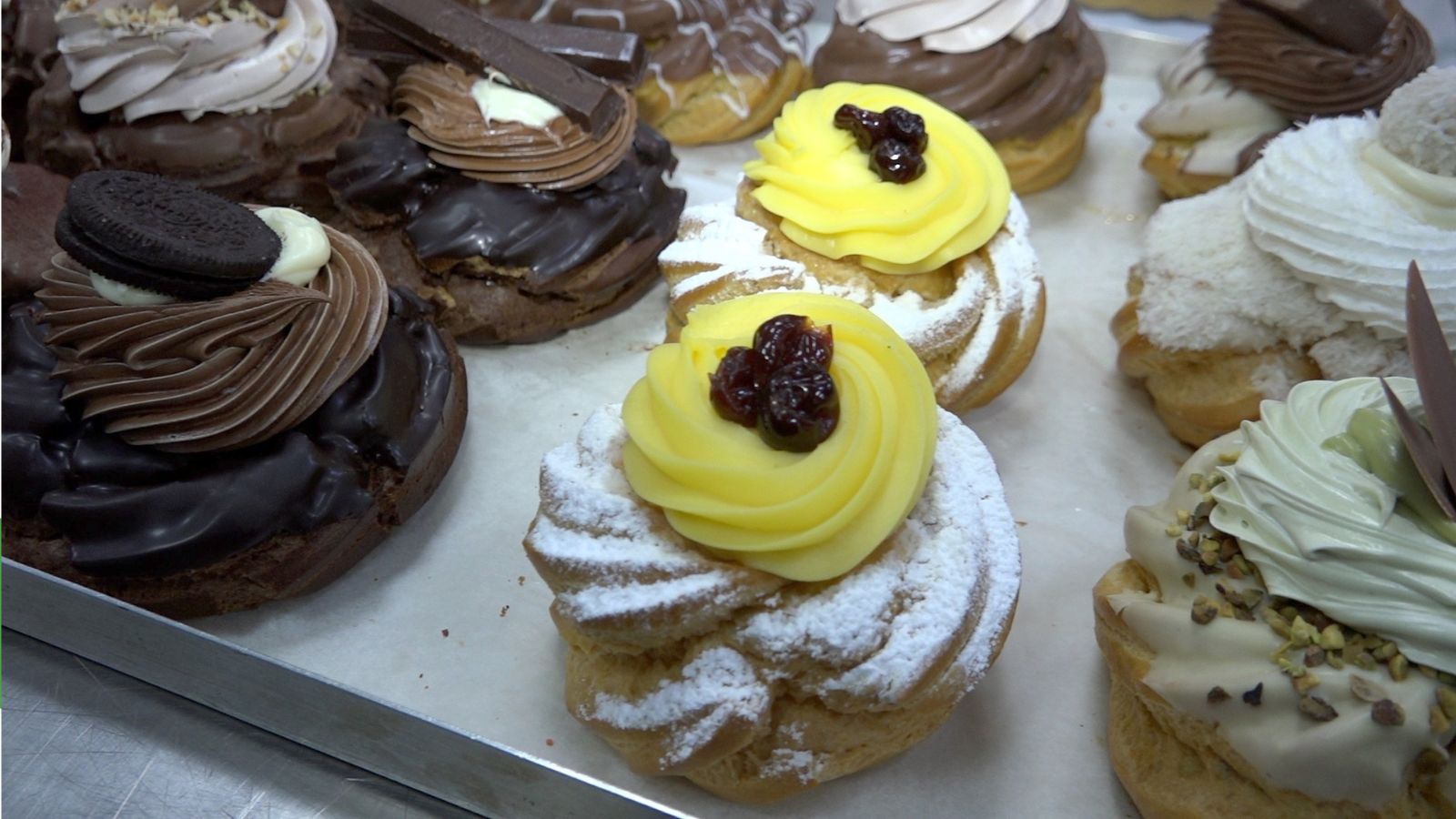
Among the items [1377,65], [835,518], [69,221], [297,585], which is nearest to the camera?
[835,518]

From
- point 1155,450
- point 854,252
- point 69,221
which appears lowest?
point 1155,450

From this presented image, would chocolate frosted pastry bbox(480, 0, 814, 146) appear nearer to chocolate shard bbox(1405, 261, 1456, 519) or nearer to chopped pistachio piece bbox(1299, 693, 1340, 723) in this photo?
chocolate shard bbox(1405, 261, 1456, 519)

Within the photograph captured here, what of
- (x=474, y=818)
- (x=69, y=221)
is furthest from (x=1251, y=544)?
(x=69, y=221)

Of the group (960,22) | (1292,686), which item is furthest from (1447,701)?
(960,22)

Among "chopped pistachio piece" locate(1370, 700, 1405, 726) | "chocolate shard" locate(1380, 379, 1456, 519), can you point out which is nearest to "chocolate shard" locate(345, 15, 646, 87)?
"chocolate shard" locate(1380, 379, 1456, 519)

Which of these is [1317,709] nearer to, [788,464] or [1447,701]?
[1447,701]

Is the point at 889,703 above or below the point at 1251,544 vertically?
below

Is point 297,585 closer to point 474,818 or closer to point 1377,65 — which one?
point 474,818
